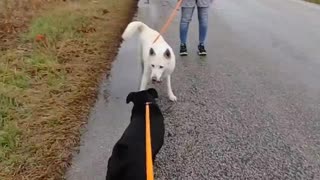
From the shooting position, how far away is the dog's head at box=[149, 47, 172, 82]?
15.0ft

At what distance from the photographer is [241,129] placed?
4168 mm

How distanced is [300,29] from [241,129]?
592 centimetres

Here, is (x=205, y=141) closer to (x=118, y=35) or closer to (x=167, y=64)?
(x=167, y=64)

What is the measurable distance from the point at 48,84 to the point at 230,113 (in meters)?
2.00

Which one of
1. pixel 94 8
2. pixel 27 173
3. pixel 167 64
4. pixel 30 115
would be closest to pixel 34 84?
pixel 30 115

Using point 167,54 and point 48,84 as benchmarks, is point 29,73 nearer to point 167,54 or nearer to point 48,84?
point 48,84

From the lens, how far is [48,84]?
16.1ft

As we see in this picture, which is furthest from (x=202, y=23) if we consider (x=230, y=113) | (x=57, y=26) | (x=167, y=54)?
(x=57, y=26)

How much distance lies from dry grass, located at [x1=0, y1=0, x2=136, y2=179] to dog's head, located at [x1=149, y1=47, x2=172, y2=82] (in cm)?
73

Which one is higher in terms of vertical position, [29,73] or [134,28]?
[134,28]

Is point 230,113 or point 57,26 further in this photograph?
point 57,26

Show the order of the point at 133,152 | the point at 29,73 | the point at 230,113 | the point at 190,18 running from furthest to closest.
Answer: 1. the point at 190,18
2. the point at 29,73
3. the point at 230,113
4. the point at 133,152

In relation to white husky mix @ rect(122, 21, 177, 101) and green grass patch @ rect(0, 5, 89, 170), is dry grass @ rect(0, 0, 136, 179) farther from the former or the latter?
white husky mix @ rect(122, 21, 177, 101)

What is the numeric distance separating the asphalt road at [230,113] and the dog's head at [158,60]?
344 mm
